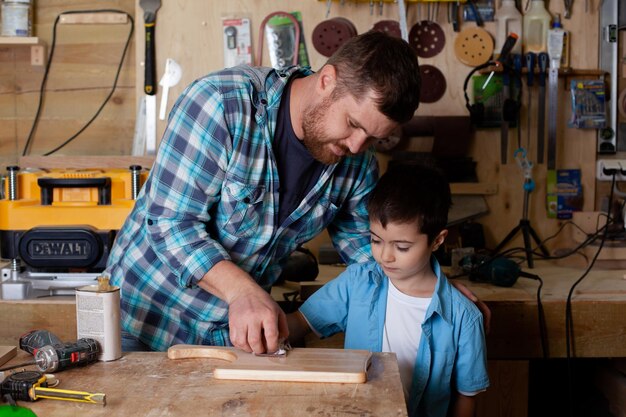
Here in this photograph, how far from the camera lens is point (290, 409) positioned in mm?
1114

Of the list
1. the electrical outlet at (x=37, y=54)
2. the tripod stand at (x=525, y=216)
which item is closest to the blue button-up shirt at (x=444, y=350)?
the tripod stand at (x=525, y=216)

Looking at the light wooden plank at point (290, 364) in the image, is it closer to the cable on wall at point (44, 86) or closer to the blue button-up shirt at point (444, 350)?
the blue button-up shirt at point (444, 350)

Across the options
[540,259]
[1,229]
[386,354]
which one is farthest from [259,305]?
[540,259]

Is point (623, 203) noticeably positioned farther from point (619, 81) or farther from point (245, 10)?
point (245, 10)

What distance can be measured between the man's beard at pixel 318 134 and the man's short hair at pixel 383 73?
5cm

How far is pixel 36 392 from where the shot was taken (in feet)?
3.78

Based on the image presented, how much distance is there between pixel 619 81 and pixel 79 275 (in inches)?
76.9

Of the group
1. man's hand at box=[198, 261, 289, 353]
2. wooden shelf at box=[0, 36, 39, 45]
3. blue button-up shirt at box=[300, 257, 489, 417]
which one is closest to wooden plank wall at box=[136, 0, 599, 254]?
wooden shelf at box=[0, 36, 39, 45]

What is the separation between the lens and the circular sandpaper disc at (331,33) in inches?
106

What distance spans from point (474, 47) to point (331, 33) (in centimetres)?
50

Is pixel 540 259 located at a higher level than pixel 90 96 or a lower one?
lower

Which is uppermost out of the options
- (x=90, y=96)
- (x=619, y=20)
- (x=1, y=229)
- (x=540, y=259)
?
(x=619, y=20)

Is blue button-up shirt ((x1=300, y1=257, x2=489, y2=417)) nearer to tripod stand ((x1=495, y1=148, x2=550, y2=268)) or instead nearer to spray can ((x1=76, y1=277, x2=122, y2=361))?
spray can ((x1=76, y1=277, x2=122, y2=361))

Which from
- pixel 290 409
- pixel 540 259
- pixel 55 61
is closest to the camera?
pixel 290 409
